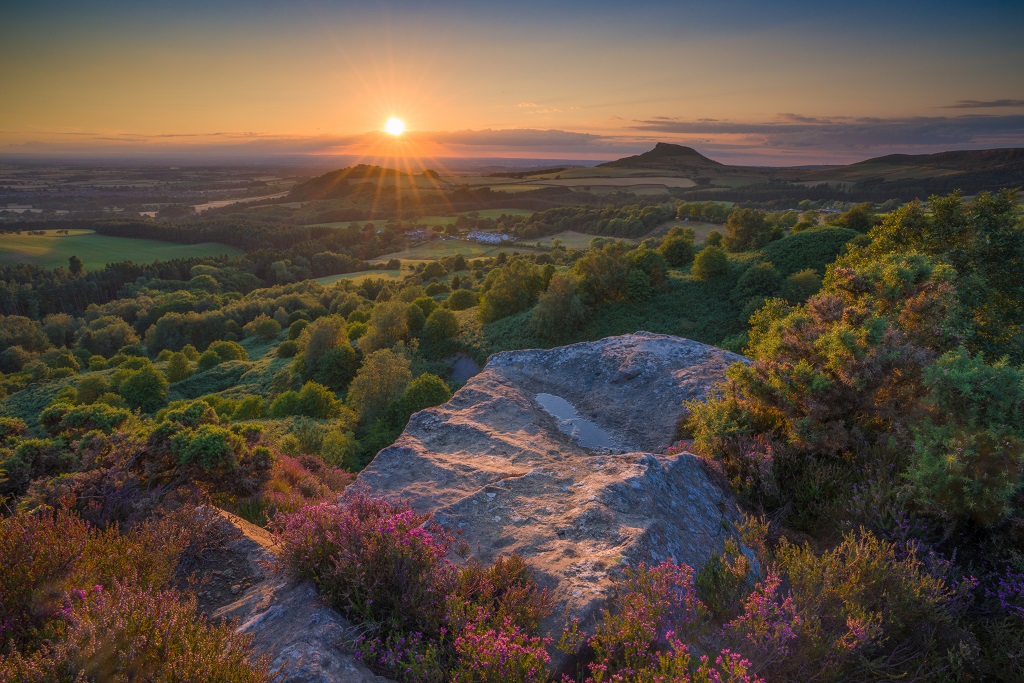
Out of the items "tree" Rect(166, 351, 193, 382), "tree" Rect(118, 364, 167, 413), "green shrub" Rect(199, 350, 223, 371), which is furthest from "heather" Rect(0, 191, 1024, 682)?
"green shrub" Rect(199, 350, 223, 371)

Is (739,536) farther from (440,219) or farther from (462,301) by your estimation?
(440,219)

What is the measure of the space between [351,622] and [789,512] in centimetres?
613

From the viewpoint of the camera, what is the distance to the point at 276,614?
4828 mm

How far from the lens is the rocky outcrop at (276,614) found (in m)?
4.06

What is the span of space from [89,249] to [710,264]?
165490mm

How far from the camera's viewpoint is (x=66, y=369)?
63.4m

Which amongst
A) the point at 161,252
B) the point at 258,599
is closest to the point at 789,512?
the point at 258,599

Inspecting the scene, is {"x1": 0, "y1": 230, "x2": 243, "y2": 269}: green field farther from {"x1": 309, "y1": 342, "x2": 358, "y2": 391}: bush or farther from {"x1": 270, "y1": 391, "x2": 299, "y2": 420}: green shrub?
{"x1": 270, "y1": 391, "x2": 299, "y2": 420}: green shrub

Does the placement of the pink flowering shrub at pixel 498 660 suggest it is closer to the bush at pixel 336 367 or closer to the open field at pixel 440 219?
the bush at pixel 336 367

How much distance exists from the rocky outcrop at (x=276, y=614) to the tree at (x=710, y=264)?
4518cm

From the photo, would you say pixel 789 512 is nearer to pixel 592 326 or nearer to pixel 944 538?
pixel 944 538

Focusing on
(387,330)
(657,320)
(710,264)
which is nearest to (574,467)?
(657,320)

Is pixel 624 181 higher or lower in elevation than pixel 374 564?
higher

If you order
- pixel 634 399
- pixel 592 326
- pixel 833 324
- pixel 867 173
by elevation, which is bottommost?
pixel 592 326
